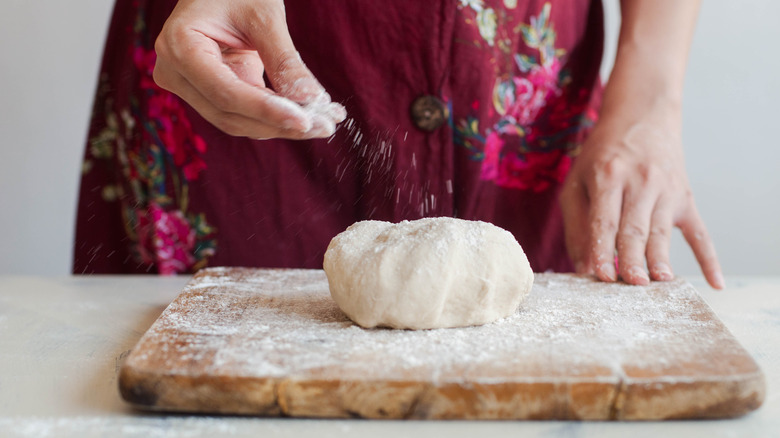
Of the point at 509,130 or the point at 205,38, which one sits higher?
the point at 205,38

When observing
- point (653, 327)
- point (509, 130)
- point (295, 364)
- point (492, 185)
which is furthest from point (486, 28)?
point (295, 364)

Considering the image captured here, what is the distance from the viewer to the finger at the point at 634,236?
122cm

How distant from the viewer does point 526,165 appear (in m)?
1.54

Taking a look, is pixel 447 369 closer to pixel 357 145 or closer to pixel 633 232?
pixel 633 232

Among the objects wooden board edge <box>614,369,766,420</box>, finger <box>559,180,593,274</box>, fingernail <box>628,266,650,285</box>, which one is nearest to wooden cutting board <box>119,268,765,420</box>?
wooden board edge <box>614,369,766,420</box>

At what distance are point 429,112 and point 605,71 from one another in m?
1.34

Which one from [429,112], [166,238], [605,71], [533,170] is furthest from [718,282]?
[605,71]

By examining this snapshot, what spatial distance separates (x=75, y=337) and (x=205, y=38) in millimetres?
457

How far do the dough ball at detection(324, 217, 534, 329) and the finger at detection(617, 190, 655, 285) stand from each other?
29 cm

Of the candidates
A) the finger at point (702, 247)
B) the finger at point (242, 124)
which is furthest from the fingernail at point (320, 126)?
the finger at point (702, 247)

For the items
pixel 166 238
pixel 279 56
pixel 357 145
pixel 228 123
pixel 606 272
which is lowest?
pixel 166 238

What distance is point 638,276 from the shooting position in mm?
1201

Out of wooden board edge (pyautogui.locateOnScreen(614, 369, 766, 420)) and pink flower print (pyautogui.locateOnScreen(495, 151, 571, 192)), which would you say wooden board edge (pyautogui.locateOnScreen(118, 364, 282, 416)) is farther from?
pink flower print (pyautogui.locateOnScreen(495, 151, 571, 192))

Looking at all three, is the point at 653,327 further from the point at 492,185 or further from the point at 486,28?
the point at 486,28
